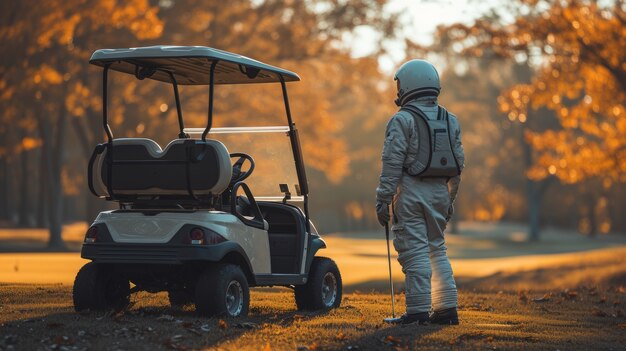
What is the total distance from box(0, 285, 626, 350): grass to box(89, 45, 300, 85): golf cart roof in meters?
2.07

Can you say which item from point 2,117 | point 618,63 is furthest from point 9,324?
point 2,117

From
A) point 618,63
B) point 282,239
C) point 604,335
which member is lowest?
point 604,335

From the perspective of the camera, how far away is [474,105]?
61125 millimetres

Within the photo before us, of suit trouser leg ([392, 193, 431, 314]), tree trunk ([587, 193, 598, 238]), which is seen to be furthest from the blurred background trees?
suit trouser leg ([392, 193, 431, 314])

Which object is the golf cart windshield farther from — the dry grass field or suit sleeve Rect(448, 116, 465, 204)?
suit sleeve Rect(448, 116, 465, 204)

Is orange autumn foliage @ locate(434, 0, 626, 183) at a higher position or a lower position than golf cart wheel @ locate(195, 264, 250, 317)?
higher

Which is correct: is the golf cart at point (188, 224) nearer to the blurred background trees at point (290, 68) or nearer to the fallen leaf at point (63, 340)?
the fallen leaf at point (63, 340)

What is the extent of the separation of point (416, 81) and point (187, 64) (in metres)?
2.03

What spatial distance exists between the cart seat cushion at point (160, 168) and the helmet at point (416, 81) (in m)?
1.74

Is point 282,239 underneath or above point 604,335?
above

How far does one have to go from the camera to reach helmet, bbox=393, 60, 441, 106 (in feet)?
33.0

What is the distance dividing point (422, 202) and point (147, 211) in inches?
89.9

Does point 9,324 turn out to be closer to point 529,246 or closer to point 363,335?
point 363,335

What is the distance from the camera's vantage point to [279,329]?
901cm
